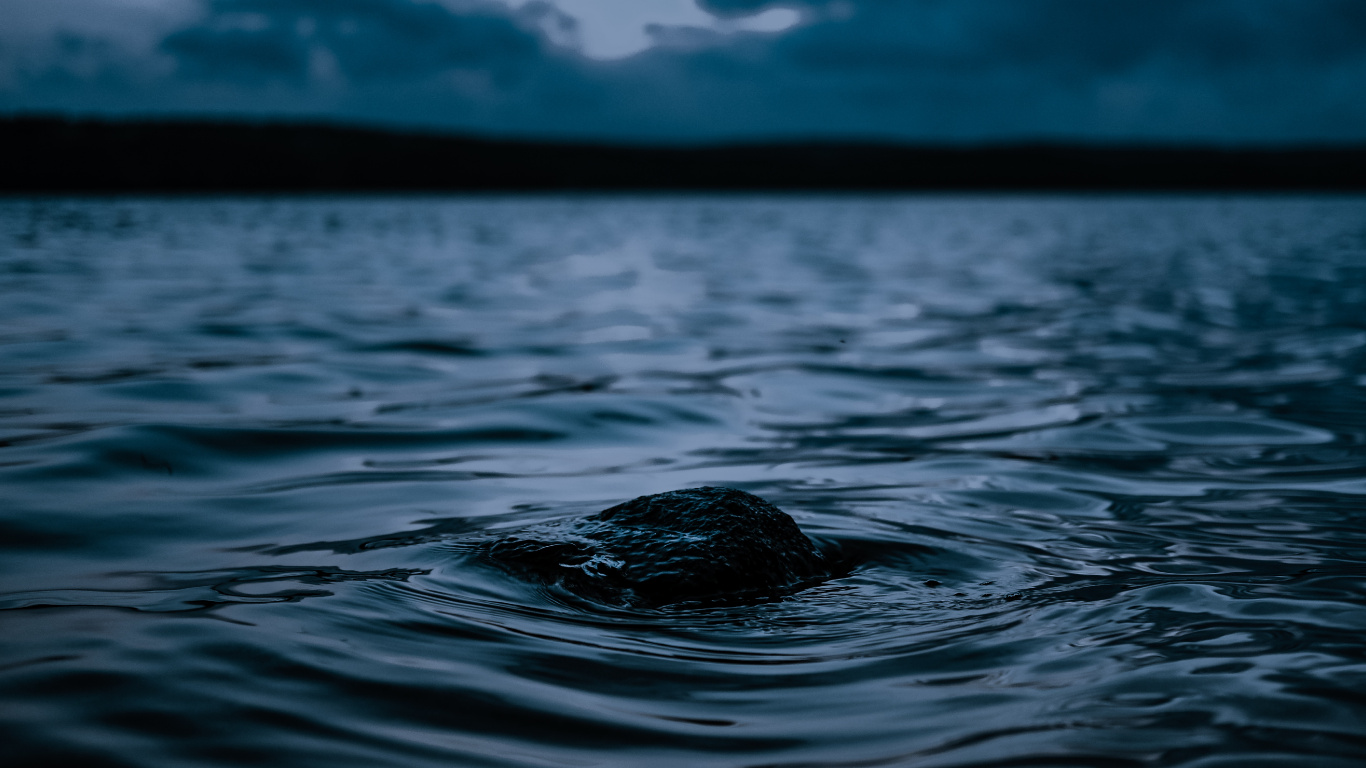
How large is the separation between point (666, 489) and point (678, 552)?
1.54m

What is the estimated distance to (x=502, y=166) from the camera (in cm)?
11631

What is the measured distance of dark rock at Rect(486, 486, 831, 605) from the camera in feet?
12.6

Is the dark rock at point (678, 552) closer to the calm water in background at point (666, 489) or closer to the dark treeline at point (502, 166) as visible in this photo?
the calm water in background at point (666, 489)

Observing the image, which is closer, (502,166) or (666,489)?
(666,489)

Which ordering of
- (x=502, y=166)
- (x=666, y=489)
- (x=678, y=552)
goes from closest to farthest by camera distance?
(x=678, y=552)
(x=666, y=489)
(x=502, y=166)

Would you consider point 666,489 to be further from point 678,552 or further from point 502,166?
point 502,166

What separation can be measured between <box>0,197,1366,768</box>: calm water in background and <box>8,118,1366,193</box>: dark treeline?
74538mm

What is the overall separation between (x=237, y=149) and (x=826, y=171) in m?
66.8

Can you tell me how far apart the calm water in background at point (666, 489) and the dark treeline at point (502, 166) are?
74.5m

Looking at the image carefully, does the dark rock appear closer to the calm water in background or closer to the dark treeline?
the calm water in background

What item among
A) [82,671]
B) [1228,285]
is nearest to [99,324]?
[82,671]

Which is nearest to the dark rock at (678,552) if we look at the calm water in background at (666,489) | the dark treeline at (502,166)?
the calm water in background at (666,489)

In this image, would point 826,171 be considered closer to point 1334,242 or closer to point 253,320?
point 1334,242

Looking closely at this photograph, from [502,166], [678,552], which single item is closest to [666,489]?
[678,552]
